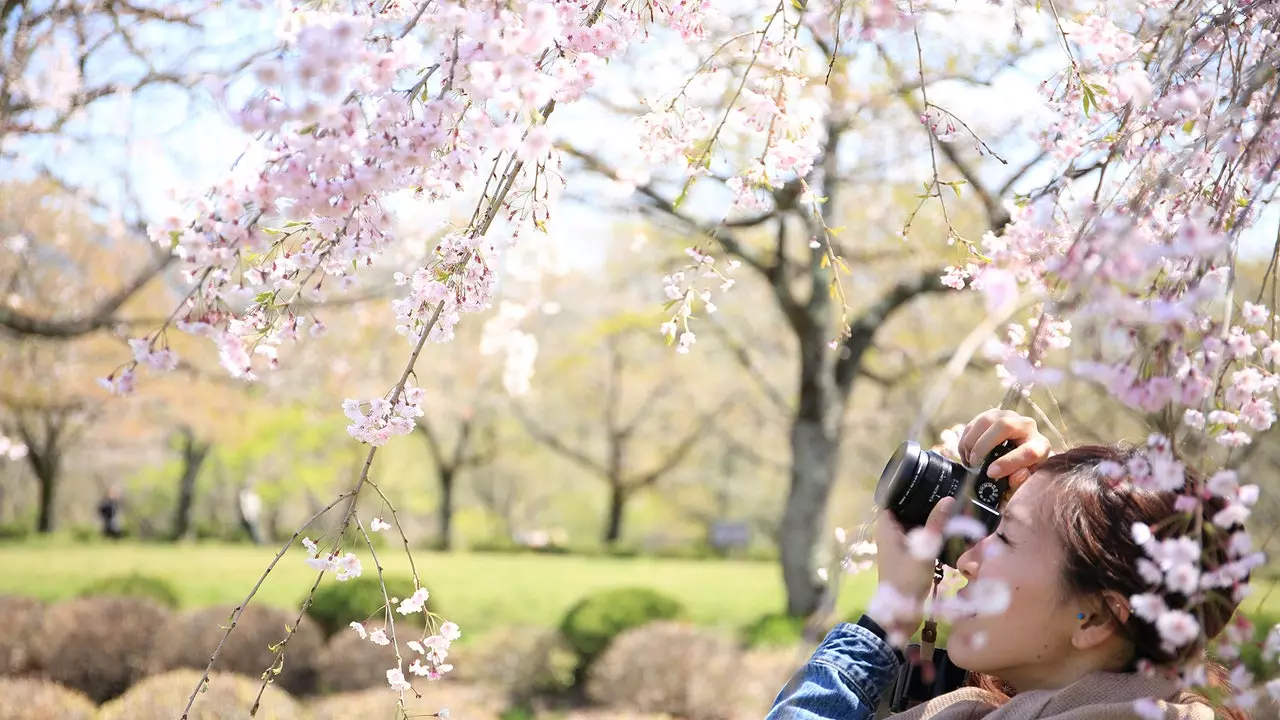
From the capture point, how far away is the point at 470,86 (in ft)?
3.86

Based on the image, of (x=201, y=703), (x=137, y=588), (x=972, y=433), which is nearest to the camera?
(x=972, y=433)

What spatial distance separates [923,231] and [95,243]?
12246 millimetres

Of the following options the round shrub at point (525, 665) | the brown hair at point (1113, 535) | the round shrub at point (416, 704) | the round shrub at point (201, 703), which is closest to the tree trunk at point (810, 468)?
the round shrub at point (525, 665)

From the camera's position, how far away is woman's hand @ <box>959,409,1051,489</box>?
1.37 m

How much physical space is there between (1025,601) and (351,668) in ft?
18.4

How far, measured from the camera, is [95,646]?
571 cm

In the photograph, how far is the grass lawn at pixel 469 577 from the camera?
11.1 metres

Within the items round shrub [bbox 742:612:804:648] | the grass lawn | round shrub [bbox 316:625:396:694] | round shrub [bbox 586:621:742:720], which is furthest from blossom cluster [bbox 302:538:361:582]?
the grass lawn

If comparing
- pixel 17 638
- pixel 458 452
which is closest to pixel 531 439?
pixel 458 452

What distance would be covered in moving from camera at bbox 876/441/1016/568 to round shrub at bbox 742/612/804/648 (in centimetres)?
547

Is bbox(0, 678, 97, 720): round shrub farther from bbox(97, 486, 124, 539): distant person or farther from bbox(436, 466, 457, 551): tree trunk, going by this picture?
bbox(97, 486, 124, 539): distant person

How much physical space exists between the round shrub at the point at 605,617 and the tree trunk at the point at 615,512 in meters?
13.6

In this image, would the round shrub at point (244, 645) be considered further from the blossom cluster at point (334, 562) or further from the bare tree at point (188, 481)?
the bare tree at point (188, 481)

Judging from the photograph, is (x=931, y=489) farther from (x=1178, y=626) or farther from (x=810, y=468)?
(x=810, y=468)
